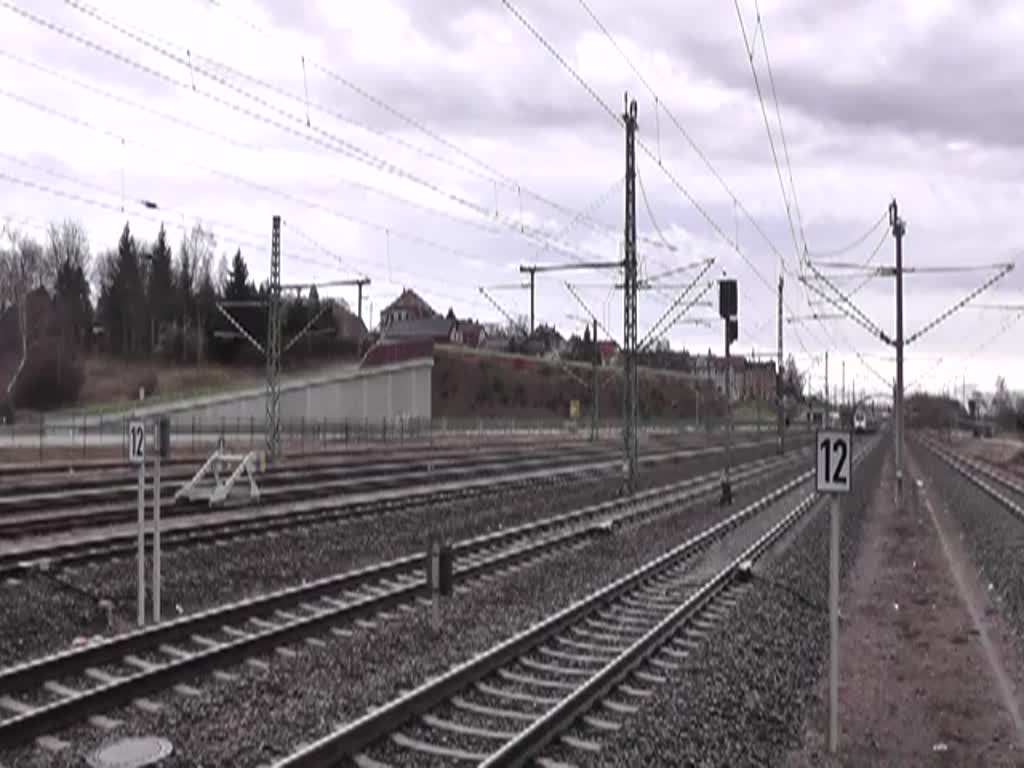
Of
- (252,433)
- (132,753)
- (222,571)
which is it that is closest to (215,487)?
(222,571)

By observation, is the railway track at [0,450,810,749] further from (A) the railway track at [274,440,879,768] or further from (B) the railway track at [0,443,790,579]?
(B) the railway track at [0,443,790,579]

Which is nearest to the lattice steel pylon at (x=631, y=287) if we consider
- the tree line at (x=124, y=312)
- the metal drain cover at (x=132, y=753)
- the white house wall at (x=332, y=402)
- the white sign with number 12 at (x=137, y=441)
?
the white sign with number 12 at (x=137, y=441)

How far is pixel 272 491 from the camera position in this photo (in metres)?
33.6

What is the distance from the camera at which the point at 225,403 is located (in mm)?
80188

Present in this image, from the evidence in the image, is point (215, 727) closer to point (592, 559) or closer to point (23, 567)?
point (23, 567)

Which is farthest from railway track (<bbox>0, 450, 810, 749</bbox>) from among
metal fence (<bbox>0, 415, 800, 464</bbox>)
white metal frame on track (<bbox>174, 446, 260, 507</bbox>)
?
metal fence (<bbox>0, 415, 800, 464</bbox>)

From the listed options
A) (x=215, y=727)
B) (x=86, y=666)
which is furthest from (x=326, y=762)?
(x=86, y=666)

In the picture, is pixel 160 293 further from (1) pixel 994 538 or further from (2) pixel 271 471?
(1) pixel 994 538

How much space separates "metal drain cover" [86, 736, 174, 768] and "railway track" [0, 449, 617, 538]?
14432 mm

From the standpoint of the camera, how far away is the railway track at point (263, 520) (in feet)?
61.5

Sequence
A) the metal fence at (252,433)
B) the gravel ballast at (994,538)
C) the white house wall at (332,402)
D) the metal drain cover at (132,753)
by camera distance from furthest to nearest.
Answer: the white house wall at (332,402) → the metal fence at (252,433) → the gravel ballast at (994,538) → the metal drain cover at (132,753)

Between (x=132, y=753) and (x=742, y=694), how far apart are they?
18.4 ft

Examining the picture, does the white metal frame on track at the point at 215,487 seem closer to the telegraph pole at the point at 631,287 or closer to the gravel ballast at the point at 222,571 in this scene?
the gravel ballast at the point at 222,571

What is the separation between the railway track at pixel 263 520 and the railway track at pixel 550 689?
8012 millimetres
